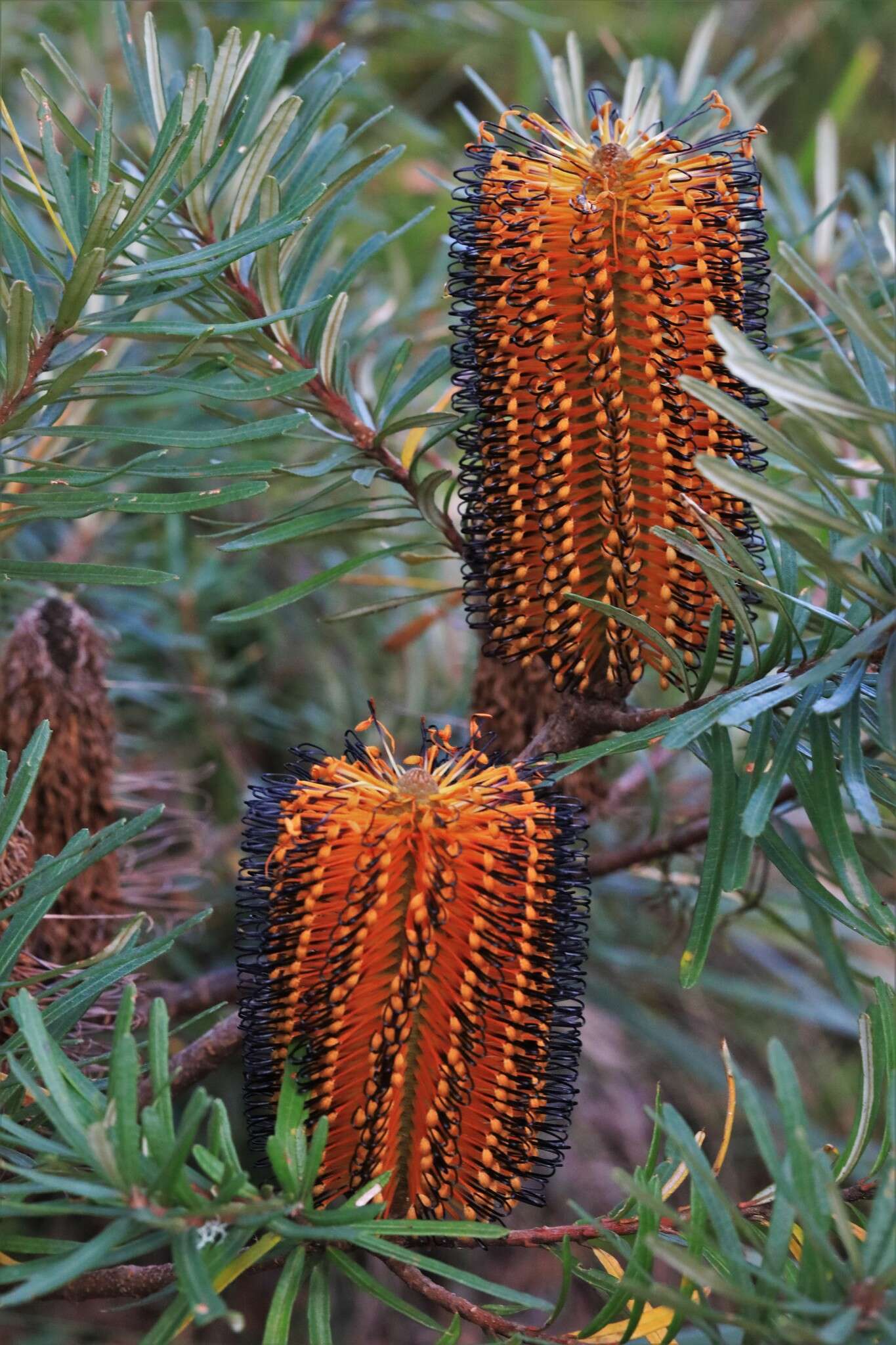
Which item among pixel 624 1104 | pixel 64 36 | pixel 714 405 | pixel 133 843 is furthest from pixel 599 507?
pixel 64 36

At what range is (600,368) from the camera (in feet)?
1.18

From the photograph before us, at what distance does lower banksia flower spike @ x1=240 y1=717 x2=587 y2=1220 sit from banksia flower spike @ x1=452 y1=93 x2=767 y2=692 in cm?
7

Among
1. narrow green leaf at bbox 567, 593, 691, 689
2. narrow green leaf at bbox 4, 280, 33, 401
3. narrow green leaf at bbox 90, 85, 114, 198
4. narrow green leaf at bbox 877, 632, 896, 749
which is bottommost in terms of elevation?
narrow green leaf at bbox 877, 632, 896, 749

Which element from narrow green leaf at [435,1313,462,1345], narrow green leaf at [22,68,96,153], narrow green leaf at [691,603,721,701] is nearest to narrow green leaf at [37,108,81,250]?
narrow green leaf at [22,68,96,153]

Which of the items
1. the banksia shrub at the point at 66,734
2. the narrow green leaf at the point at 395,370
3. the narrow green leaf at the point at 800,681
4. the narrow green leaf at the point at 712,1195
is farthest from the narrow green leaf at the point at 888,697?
the banksia shrub at the point at 66,734

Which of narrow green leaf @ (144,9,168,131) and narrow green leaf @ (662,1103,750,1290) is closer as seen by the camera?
narrow green leaf @ (662,1103,750,1290)

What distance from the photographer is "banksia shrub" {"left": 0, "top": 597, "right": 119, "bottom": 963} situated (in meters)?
0.52

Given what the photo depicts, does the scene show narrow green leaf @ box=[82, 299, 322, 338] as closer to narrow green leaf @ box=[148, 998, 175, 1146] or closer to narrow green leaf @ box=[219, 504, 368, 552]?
narrow green leaf @ box=[219, 504, 368, 552]

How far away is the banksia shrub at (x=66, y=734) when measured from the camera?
519mm

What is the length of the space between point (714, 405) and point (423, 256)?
2.78ft

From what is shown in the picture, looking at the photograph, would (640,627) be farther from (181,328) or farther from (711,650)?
(181,328)

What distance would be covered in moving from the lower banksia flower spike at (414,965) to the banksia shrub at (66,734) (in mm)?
185

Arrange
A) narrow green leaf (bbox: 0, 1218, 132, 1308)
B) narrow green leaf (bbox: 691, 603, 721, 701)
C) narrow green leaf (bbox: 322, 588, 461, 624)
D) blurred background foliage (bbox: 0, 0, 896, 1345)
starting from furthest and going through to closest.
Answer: blurred background foliage (bbox: 0, 0, 896, 1345), narrow green leaf (bbox: 322, 588, 461, 624), narrow green leaf (bbox: 691, 603, 721, 701), narrow green leaf (bbox: 0, 1218, 132, 1308)

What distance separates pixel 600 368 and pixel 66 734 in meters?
0.29
